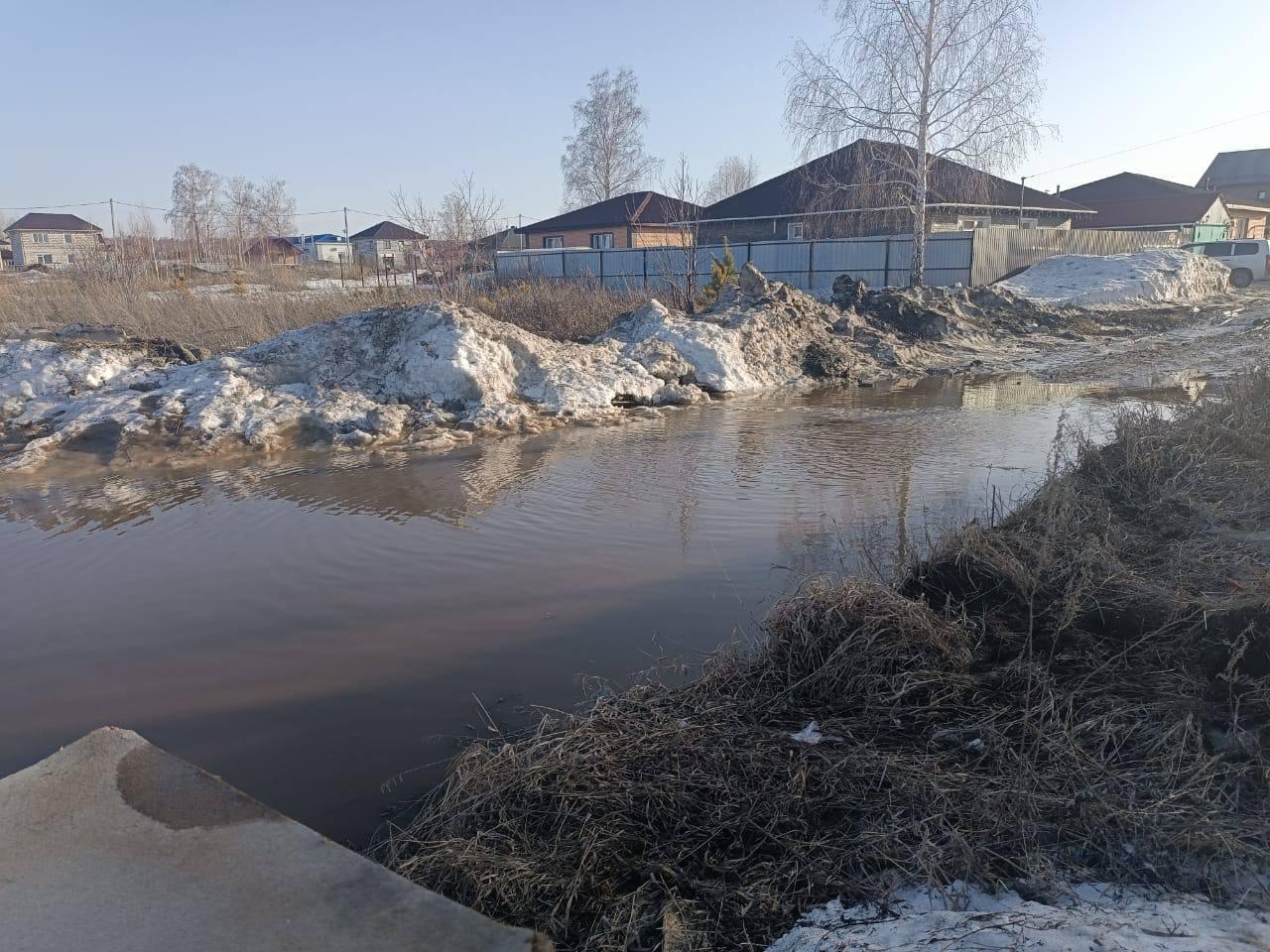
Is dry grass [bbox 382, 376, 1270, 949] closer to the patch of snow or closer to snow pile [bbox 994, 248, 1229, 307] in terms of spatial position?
the patch of snow

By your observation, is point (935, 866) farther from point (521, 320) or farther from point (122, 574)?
point (521, 320)

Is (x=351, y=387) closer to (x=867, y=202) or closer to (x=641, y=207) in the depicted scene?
(x=867, y=202)

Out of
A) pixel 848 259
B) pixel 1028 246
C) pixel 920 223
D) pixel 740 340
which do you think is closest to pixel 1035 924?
pixel 740 340

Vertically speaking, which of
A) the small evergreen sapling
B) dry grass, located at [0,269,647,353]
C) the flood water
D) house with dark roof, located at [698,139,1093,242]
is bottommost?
the flood water

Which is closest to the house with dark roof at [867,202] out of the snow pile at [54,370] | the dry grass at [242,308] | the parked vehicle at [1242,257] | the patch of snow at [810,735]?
the parked vehicle at [1242,257]

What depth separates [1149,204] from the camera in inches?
1944

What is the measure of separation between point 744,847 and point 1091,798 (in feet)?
4.16

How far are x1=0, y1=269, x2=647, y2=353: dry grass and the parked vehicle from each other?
26.2 meters

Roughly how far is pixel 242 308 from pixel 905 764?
1753 cm

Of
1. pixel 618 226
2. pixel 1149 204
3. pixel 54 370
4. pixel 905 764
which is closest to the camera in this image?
pixel 905 764

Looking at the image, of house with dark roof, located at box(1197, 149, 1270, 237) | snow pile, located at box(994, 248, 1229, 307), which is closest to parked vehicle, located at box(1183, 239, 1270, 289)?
snow pile, located at box(994, 248, 1229, 307)

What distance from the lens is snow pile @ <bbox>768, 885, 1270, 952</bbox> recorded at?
2.41 metres

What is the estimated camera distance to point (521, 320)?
62.7 ft

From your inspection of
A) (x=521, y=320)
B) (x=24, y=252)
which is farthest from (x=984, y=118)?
(x=24, y=252)
